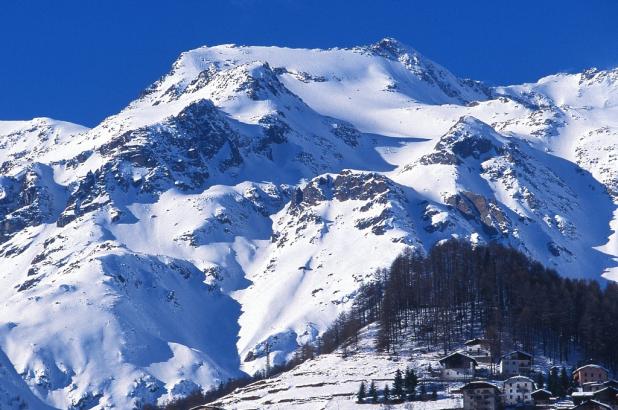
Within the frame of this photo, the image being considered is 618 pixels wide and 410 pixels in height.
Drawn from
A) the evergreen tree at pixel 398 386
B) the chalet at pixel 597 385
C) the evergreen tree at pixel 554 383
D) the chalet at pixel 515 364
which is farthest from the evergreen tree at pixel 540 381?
the evergreen tree at pixel 398 386

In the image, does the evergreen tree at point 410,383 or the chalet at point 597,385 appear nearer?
the chalet at point 597,385

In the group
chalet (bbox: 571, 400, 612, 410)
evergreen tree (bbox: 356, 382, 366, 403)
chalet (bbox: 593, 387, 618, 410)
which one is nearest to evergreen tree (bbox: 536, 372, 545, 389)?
chalet (bbox: 593, 387, 618, 410)

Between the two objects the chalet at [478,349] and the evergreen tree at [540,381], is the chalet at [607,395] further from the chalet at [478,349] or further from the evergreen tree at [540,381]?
the chalet at [478,349]

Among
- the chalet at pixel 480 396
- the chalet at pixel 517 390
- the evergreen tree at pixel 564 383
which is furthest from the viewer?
the evergreen tree at pixel 564 383

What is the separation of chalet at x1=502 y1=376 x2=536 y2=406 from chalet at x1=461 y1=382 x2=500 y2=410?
137 inches

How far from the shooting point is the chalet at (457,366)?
186 meters

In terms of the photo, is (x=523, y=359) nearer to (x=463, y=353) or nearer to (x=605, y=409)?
(x=463, y=353)

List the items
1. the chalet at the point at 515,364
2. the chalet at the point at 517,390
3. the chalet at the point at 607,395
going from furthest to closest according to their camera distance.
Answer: the chalet at the point at 515,364, the chalet at the point at 517,390, the chalet at the point at 607,395

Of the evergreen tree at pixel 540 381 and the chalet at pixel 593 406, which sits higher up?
the evergreen tree at pixel 540 381

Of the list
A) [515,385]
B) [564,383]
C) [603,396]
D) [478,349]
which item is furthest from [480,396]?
[478,349]

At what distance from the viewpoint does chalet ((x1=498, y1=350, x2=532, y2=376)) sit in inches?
7328

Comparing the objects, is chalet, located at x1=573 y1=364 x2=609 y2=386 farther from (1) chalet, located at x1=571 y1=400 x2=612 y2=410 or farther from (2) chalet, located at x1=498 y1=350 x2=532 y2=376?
(1) chalet, located at x1=571 y1=400 x2=612 y2=410

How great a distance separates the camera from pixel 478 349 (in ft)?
644

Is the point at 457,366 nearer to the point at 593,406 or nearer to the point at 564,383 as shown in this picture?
the point at 564,383
